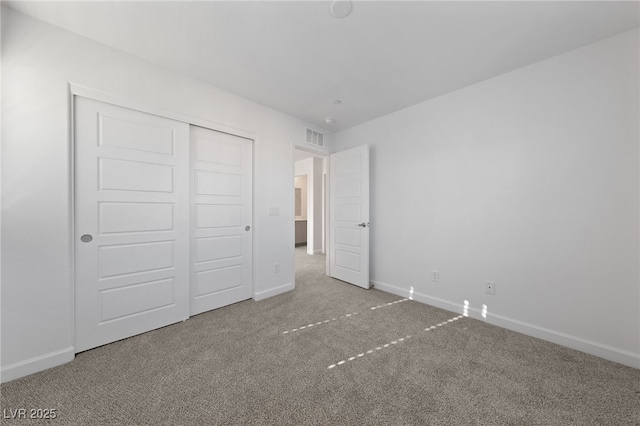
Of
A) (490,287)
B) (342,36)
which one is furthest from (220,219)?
(490,287)

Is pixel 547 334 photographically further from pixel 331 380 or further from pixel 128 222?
pixel 128 222

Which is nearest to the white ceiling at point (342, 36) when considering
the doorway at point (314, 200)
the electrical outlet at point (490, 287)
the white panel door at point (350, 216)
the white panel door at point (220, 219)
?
the white panel door at point (220, 219)

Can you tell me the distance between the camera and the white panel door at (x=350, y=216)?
3568 mm

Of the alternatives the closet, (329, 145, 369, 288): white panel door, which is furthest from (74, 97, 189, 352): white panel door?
(329, 145, 369, 288): white panel door

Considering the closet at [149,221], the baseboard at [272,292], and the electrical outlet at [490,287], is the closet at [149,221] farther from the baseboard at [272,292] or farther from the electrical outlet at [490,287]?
the electrical outlet at [490,287]

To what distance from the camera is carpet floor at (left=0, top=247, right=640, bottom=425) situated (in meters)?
1.35

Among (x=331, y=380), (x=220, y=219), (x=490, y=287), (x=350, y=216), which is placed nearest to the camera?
(x=331, y=380)

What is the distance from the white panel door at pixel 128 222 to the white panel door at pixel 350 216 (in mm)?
2276

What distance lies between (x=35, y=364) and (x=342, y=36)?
11.0ft

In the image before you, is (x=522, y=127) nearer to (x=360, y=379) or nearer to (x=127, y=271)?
(x=360, y=379)

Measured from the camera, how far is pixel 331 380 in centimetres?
162

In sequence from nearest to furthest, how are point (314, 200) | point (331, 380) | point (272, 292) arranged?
point (331, 380)
point (272, 292)
point (314, 200)

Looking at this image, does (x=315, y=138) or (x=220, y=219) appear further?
(x=315, y=138)

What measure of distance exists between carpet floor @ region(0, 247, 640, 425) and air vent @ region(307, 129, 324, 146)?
2.66m
